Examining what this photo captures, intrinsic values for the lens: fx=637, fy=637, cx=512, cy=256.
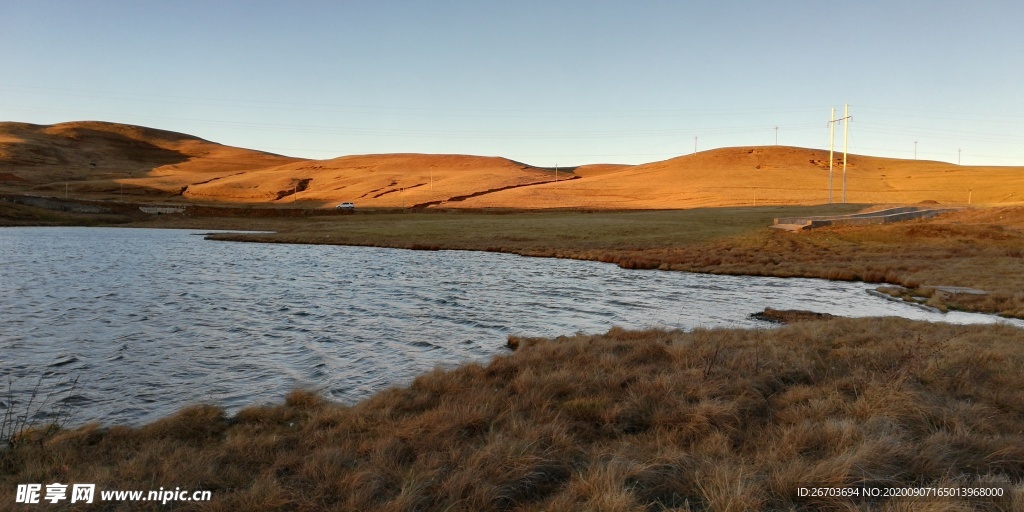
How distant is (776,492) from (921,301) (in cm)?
1954

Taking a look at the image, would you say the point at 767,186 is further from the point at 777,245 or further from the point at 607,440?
the point at 607,440

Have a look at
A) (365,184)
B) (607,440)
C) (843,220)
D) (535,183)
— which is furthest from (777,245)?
(365,184)

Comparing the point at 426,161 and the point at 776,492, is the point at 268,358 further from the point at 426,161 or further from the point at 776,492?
the point at 426,161

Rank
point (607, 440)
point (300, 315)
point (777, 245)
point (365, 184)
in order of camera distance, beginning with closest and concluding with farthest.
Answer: point (607, 440)
point (300, 315)
point (777, 245)
point (365, 184)

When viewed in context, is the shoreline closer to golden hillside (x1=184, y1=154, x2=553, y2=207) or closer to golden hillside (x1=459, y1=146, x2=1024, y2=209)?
golden hillside (x1=459, y1=146, x2=1024, y2=209)

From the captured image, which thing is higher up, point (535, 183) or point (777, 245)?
point (535, 183)

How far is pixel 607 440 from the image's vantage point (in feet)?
25.3

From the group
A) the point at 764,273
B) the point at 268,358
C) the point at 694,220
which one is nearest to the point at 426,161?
the point at 694,220

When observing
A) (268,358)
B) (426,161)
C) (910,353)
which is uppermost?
(426,161)

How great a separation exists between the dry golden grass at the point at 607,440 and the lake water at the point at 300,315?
2.34 metres

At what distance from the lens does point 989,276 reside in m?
25.6

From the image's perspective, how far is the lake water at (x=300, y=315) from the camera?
11.9m

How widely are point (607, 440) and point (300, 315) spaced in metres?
13.7

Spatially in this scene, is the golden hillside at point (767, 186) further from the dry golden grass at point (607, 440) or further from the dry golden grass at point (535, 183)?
the dry golden grass at point (607, 440)
